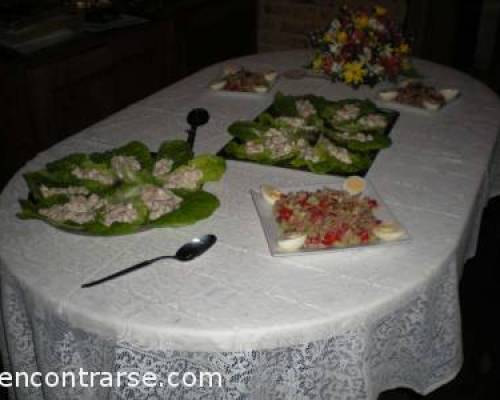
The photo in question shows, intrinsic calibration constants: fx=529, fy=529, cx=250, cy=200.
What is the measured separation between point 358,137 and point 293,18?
9.75ft

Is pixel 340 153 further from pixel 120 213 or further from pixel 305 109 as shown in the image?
pixel 120 213

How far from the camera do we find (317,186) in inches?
62.3

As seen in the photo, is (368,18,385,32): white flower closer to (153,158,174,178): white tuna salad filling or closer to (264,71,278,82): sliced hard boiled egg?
(264,71,278,82): sliced hard boiled egg

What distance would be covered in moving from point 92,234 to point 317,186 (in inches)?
25.9

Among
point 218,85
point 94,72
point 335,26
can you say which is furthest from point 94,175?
point 94,72

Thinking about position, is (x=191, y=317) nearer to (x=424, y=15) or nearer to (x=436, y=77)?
Result: (x=436, y=77)

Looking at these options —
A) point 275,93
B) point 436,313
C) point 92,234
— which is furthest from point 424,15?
point 92,234

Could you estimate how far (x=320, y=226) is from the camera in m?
1.37

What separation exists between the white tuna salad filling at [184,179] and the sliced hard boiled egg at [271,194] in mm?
200

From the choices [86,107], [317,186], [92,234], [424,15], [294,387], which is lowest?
[424,15]

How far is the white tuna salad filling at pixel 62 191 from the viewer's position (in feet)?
4.98

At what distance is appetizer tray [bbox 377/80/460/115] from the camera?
2.21 meters

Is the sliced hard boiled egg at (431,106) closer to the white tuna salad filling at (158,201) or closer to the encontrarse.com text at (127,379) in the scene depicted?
the white tuna salad filling at (158,201)

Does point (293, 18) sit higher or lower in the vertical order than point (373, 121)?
lower
